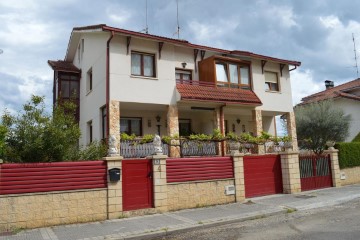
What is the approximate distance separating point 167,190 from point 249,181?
3.87 m

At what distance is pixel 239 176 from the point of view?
12.9 m

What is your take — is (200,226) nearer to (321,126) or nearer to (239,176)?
(239,176)

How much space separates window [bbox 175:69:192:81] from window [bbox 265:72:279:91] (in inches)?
208

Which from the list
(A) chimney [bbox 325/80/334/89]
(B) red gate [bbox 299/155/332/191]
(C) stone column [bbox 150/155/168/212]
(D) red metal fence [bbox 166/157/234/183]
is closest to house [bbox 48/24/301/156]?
(B) red gate [bbox 299/155/332/191]

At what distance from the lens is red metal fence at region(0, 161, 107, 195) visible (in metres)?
8.91

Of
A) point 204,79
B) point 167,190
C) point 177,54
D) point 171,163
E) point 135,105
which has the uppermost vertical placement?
point 177,54

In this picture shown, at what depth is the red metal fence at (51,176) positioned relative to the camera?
8914 millimetres

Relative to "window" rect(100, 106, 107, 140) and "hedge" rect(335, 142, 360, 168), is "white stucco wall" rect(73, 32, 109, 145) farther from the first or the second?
"hedge" rect(335, 142, 360, 168)

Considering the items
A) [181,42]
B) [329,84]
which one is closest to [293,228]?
A: [181,42]

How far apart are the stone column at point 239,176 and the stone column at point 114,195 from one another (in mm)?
4602

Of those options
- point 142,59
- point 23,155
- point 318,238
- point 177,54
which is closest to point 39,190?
point 23,155

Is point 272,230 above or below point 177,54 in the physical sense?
below

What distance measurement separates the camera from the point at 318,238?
23.7 feet

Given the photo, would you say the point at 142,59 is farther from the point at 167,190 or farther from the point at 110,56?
the point at 167,190
